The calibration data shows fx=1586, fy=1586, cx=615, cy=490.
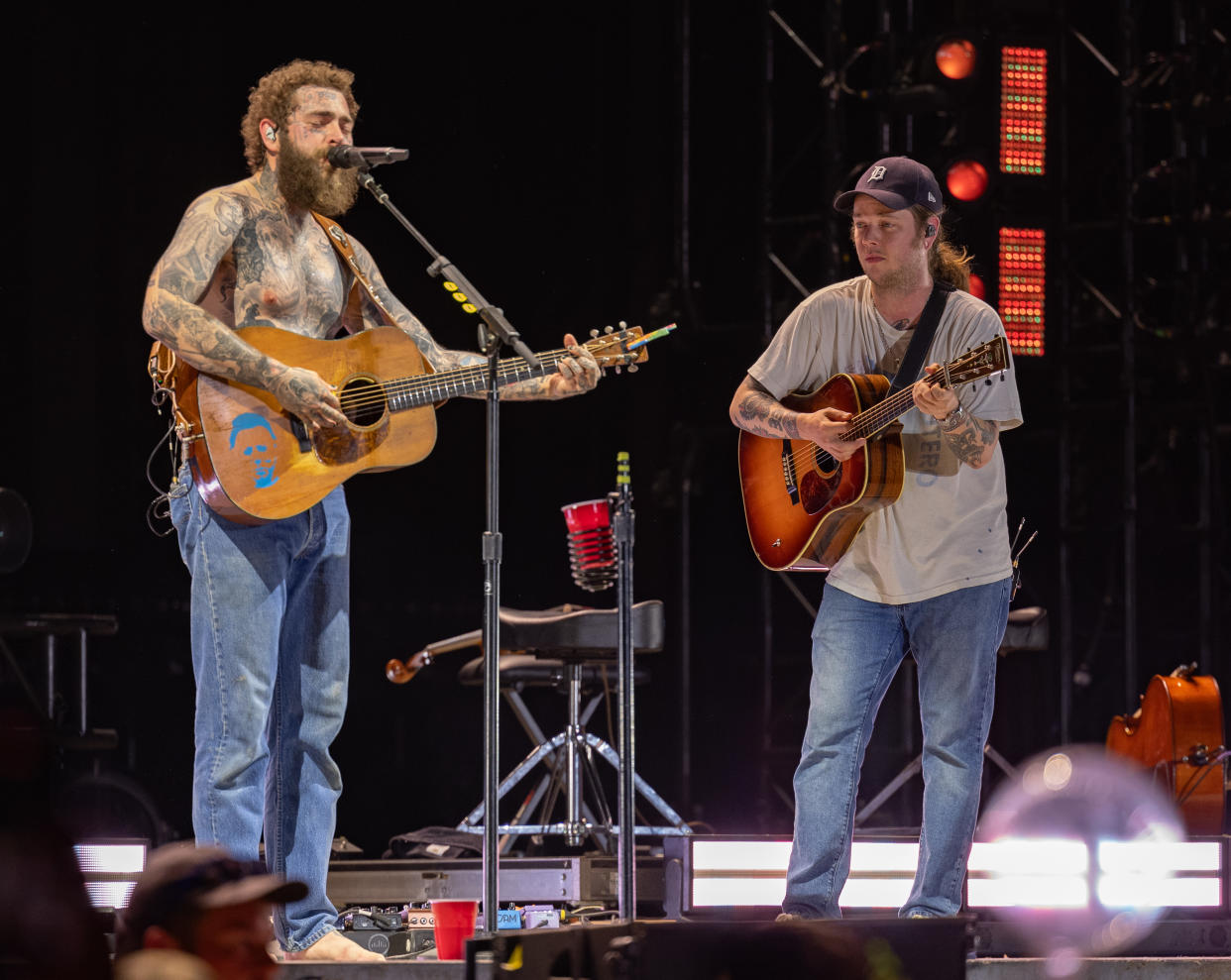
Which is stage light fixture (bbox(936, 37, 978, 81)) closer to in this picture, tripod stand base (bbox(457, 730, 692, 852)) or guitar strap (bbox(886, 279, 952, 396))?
tripod stand base (bbox(457, 730, 692, 852))

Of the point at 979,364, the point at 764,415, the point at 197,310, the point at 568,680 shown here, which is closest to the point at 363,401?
the point at 197,310

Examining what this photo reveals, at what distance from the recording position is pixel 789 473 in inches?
183

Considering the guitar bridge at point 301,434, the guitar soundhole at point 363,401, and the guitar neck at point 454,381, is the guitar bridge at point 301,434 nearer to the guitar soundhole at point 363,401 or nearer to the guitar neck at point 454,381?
the guitar soundhole at point 363,401

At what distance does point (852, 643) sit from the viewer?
4.27 meters

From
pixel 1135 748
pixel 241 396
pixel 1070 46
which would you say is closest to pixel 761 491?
pixel 241 396

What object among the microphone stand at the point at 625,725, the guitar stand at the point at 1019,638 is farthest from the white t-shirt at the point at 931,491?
the guitar stand at the point at 1019,638

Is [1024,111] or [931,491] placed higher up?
[1024,111]

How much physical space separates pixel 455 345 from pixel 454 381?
4398mm

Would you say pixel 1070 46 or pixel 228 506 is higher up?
pixel 1070 46

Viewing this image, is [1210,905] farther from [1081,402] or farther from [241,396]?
[1081,402]

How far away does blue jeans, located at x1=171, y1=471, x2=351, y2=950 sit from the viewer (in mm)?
3977

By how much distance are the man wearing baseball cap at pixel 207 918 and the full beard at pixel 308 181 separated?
2536 millimetres

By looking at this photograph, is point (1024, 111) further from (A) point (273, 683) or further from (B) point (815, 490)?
(A) point (273, 683)

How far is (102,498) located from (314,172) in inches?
160
